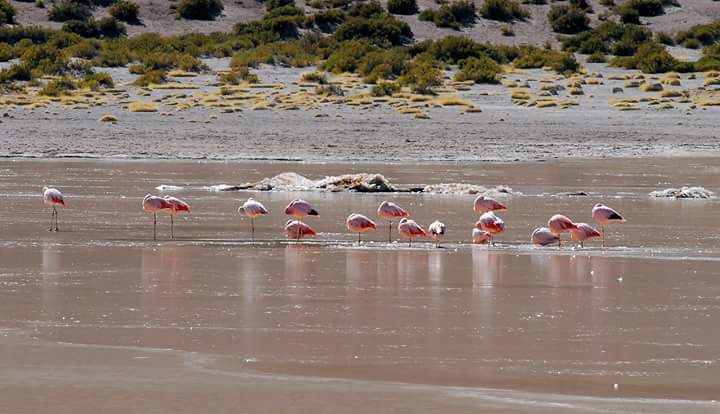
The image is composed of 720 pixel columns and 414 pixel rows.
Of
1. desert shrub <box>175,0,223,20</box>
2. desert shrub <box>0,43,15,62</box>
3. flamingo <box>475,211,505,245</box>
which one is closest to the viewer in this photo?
flamingo <box>475,211,505,245</box>

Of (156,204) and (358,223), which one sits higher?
(156,204)

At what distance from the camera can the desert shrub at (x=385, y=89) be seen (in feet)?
128

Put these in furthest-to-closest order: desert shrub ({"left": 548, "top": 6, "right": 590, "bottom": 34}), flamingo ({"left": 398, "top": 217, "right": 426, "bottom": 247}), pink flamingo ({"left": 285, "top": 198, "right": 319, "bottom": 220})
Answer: desert shrub ({"left": 548, "top": 6, "right": 590, "bottom": 34}) < pink flamingo ({"left": 285, "top": 198, "right": 319, "bottom": 220}) < flamingo ({"left": 398, "top": 217, "right": 426, "bottom": 247})

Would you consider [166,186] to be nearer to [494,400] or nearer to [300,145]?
[300,145]

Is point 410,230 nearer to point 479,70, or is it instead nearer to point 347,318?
point 347,318

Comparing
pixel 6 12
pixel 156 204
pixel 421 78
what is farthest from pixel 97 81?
pixel 156 204

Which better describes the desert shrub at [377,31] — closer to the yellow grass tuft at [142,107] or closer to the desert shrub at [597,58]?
the desert shrub at [597,58]

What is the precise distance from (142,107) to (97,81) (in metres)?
6.95

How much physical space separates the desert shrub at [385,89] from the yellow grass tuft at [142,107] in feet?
21.4

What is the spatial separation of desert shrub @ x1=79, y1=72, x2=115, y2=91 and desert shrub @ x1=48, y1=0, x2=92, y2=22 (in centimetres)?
1935

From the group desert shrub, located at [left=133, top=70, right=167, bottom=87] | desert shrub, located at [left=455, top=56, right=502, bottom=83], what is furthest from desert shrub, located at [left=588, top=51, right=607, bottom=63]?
desert shrub, located at [left=133, top=70, right=167, bottom=87]

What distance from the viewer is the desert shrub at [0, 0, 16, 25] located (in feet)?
194

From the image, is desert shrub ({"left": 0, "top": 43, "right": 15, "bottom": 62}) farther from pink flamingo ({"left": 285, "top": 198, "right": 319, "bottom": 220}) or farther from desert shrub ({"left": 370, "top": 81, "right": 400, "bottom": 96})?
pink flamingo ({"left": 285, "top": 198, "right": 319, "bottom": 220})

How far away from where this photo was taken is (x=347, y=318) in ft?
30.3
